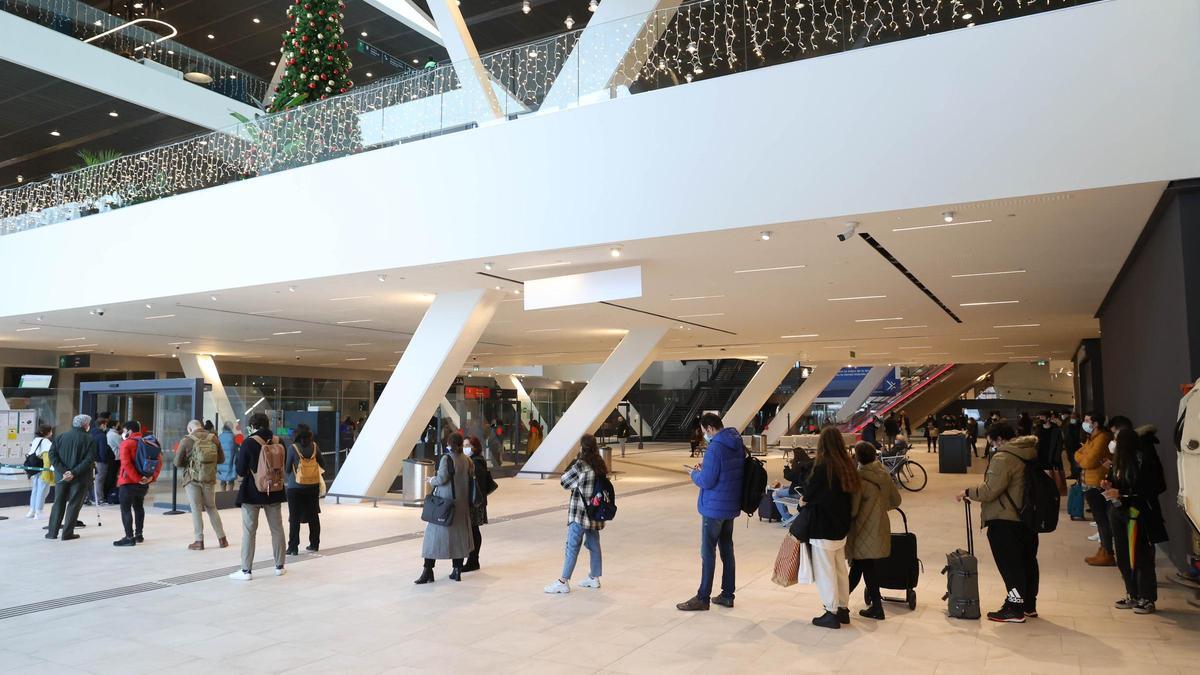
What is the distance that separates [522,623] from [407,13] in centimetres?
1909

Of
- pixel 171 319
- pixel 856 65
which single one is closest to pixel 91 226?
pixel 171 319

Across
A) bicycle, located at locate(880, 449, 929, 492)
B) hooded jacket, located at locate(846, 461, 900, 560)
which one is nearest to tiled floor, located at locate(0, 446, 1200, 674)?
hooded jacket, located at locate(846, 461, 900, 560)

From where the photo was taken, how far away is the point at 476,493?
25.6 feet

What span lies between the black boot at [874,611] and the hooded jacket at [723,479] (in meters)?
1.27

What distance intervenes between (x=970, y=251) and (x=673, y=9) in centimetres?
478

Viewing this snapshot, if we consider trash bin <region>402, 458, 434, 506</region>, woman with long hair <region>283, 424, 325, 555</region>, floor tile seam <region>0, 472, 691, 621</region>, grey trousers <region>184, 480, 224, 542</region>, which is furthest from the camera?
trash bin <region>402, 458, 434, 506</region>

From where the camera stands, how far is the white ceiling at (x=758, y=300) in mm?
8914

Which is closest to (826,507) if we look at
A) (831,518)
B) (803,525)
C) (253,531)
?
(831,518)

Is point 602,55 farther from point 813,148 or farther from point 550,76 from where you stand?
point 813,148

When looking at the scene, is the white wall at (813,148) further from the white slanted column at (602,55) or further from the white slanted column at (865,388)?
the white slanted column at (865,388)

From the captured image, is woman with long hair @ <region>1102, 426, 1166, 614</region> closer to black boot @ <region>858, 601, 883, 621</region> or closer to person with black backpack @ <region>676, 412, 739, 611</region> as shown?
black boot @ <region>858, 601, 883, 621</region>

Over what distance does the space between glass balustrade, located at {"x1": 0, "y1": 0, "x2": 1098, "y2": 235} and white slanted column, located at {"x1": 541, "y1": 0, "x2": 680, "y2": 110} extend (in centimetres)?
1

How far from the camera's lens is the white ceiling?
8914 mm

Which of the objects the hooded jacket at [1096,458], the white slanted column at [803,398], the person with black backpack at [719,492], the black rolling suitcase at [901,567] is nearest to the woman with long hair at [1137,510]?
the black rolling suitcase at [901,567]
